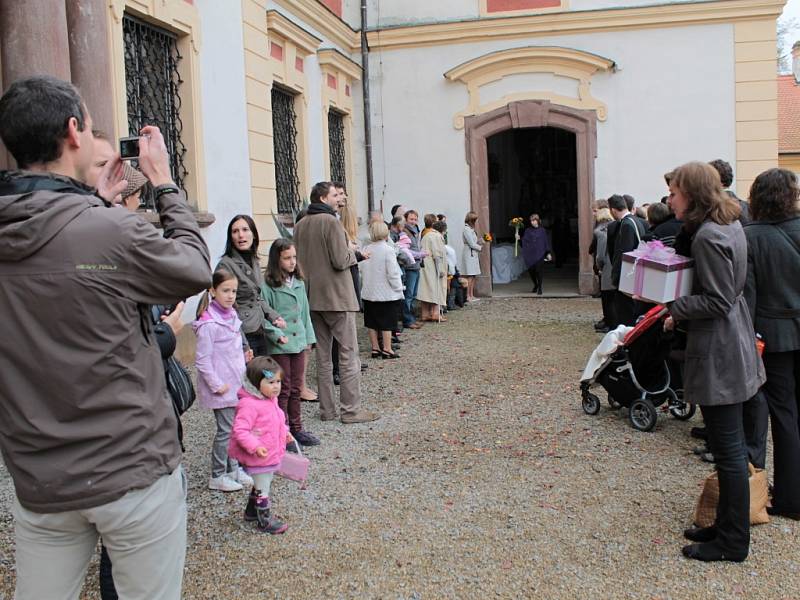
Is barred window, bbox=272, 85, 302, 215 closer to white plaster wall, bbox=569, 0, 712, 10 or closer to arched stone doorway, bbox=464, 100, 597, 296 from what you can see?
arched stone doorway, bbox=464, 100, 597, 296

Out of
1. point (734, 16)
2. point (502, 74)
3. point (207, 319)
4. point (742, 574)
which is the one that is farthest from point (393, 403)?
point (734, 16)

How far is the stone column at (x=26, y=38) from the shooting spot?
538cm

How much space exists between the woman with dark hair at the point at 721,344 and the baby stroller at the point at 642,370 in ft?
6.68

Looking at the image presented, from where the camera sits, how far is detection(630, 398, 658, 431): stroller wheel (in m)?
5.75

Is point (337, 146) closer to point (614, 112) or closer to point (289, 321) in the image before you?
point (614, 112)

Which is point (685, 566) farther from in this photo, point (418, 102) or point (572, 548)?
point (418, 102)

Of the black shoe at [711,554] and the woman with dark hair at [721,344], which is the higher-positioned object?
the woman with dark hair at [721,344]

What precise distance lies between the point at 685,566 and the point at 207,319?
110 inches

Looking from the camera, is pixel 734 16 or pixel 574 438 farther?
pixel 734 16

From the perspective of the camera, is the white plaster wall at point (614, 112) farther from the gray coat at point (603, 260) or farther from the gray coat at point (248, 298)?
the gray coat at point (248, 298)

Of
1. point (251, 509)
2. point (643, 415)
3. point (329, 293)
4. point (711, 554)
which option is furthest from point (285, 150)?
point (711, 554)

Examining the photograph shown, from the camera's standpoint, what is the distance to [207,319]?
4531mm

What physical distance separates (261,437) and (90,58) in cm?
380

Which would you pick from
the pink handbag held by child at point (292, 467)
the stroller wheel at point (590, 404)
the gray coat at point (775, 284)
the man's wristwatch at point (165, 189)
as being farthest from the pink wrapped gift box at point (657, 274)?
the man's wristwatch at point (165, 189)
